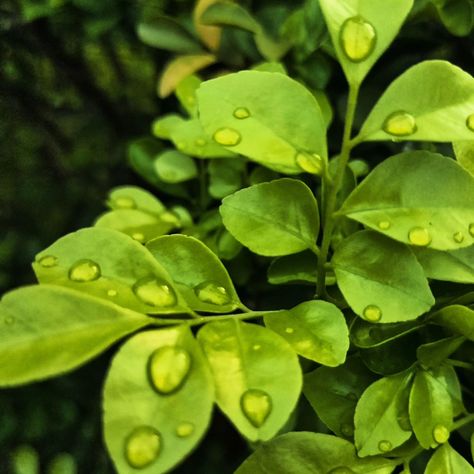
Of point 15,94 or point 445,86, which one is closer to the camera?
point 445,86

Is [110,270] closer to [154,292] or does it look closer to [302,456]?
[154,292]

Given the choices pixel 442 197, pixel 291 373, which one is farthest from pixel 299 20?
pixel 291 373

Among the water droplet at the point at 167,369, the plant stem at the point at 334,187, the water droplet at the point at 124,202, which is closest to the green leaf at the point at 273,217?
the plant stem at the point at 334,187

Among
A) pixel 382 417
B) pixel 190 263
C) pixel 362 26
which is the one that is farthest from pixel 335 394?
pixel 362 26

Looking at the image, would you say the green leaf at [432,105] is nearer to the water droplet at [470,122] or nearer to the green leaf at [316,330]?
the water droplet at [470,122]

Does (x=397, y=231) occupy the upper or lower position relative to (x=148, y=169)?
upper

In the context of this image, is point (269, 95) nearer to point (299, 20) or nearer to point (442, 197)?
point (442, 197)
